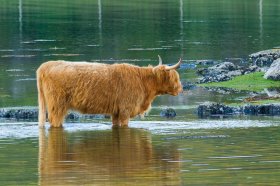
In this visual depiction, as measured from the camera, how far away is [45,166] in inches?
632

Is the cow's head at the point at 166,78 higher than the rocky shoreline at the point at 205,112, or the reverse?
the cow's head at the point at 166,78

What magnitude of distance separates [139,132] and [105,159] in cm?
435

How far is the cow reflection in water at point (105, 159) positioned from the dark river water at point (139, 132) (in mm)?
14

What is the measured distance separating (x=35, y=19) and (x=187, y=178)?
54.8m

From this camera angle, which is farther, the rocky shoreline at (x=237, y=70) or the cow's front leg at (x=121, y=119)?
the rocky shoreline at (x=237, y=70)

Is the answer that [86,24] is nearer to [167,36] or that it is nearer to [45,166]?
[167,36]

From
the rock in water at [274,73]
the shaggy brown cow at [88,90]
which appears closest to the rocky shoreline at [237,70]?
the rock in water at [274,73]

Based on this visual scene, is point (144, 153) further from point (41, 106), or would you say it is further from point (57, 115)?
point (41, 106)

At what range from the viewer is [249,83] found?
31031 millimetres

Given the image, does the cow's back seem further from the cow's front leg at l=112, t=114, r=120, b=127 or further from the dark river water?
the dark river water

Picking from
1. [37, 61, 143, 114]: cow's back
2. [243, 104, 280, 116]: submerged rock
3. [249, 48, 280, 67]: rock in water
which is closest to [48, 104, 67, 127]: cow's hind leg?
[37, 61, 143, 114]: cow's back

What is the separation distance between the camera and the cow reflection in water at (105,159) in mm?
14570

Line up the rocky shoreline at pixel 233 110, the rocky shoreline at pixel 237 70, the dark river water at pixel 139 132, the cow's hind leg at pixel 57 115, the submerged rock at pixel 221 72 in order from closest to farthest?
the dark river water at pixel 139 132 < the cow's hind leg at pixel 57 115 < the rocky shoreline at pixel 233 110 < the rocky shoreline at pixel 237 70 < the submerged rock at pixel 221 72

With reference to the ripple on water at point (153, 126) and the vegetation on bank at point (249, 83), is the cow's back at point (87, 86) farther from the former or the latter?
the vegetation on bank at point (249, 83)
